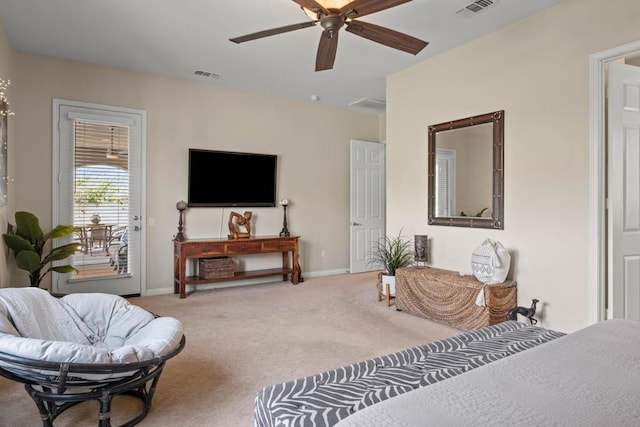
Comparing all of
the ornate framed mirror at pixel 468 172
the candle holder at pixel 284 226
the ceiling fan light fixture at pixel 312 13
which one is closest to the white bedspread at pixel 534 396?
the ceiling fan light fixture at pixel 312 13

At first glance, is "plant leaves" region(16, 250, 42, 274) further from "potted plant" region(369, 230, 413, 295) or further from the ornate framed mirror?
the ornate framed mirror

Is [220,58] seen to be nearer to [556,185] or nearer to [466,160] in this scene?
[466,160]

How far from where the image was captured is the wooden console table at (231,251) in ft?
15.8

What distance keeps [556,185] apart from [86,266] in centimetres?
510

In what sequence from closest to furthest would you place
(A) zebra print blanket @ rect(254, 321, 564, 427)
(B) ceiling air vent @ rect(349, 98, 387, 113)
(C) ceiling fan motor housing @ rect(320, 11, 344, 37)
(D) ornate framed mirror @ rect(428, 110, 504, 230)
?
(A) zebra print blanket @ rect(254, 321, 564, 427) < (C) ceiling fan motor housing @ rect(320, 11, 344, 37) < (D) ornate framed mirror @ rect(428, 110, 504, 230) < (B) ceiling air vent @ rect(349, 98, 387, 113)

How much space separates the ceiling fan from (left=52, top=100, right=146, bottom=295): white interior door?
2.81 meters

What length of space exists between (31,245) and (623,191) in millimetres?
5208

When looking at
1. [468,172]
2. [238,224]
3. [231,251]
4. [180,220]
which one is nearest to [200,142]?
[180,220]

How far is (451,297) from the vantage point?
11.9 ft

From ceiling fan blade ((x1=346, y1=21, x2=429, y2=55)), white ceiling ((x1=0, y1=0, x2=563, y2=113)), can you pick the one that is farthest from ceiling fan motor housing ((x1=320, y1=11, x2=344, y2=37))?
white ceiling ((x1=0, y1=0, x2=563, y2=113))

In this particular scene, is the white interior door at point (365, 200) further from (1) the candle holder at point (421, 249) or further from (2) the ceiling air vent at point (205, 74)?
(2) the ceiling air vent at point (205, 74)

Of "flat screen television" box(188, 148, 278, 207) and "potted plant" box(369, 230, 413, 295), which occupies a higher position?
"flat screen television" box(188, 148, 278, 207)

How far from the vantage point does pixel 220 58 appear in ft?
14.2

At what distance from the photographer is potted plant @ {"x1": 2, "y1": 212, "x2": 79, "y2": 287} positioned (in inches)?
137
